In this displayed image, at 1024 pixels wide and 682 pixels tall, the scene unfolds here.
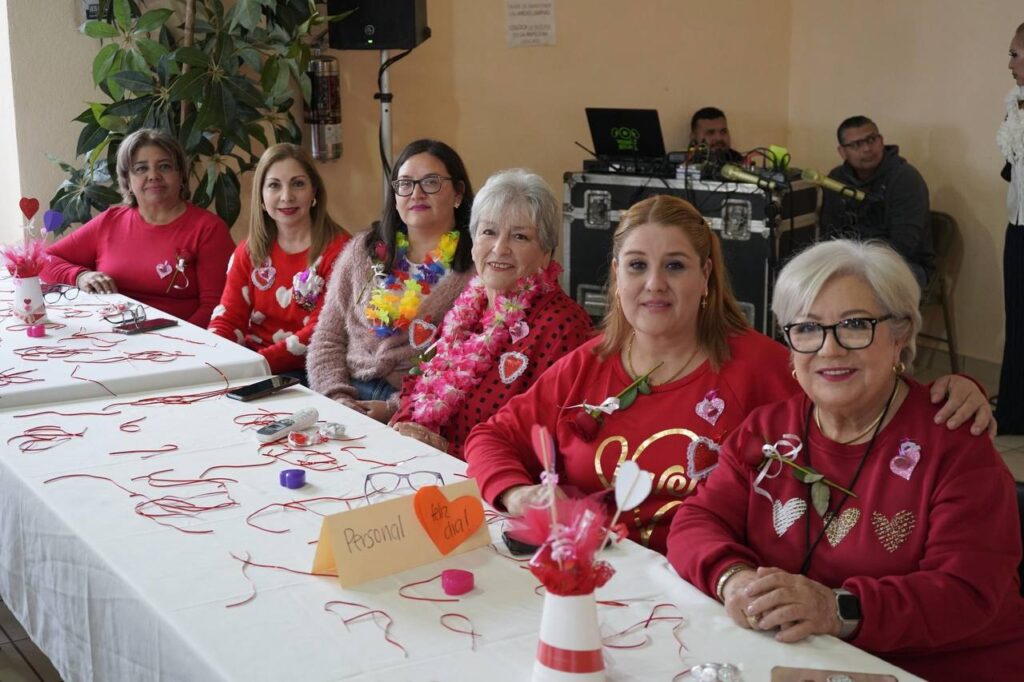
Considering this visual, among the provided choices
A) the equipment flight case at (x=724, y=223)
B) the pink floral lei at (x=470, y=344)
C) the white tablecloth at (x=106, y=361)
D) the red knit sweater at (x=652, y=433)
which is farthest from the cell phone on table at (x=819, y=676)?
the equipment flight case at (x=724, y=223)

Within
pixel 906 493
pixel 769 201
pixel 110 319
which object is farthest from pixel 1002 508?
pixel 769 201

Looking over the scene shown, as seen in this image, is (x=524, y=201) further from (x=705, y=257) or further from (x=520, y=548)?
(x=520, y=548)

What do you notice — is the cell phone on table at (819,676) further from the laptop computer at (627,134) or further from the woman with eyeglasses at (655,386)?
the laptop computer at (627,134)

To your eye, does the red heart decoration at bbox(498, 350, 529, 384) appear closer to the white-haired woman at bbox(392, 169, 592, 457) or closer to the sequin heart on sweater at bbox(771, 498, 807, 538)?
the white-haired woman at bbox(392, 169, 592, 457)

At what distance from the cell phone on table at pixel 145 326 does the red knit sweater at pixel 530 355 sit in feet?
3.41

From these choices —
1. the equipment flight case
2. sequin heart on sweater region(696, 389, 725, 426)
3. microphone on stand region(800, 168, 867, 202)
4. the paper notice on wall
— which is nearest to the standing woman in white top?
microphone on stand region(800, 168, 867, 202)

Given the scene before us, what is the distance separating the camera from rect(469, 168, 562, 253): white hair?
2.80 metres

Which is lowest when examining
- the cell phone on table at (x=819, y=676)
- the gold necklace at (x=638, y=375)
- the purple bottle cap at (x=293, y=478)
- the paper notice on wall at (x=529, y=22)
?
the cell phone on table at (x=819, y=676)

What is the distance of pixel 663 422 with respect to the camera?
2.15m

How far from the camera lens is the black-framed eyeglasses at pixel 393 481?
206cm

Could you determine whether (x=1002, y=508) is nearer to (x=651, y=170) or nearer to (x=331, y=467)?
(x=331, y=467)

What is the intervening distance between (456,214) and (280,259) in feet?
2.65

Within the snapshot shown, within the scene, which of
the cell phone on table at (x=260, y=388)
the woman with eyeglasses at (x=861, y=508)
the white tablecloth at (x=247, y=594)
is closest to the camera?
the white tablecloth at (x=247, y=594)

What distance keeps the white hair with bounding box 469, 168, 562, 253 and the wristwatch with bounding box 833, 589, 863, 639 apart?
147 cm
